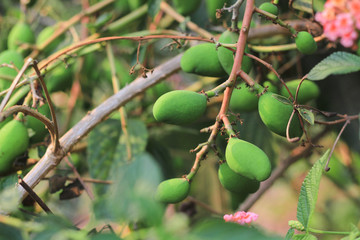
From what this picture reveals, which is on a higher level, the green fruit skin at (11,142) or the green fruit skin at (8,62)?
the green fruit skin at (8,62)

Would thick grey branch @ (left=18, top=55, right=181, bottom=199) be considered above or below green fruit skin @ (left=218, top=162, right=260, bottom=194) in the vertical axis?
above

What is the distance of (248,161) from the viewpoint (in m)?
0.47

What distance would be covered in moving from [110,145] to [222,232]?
519 mm

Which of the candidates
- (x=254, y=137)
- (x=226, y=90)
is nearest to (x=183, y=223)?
(x=226, y=90)

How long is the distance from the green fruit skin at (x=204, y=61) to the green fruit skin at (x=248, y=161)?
0.45ft

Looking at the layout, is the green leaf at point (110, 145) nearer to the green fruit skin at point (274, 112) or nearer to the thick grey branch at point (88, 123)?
the thick grey branch at point (88, 123)

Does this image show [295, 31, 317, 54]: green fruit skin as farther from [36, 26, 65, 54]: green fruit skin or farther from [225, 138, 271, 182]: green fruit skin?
[36, 26, 65, 54]: green fruit skin

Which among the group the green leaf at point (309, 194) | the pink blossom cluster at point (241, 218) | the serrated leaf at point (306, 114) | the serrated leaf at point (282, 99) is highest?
the serrated leaf at point (282, 99)

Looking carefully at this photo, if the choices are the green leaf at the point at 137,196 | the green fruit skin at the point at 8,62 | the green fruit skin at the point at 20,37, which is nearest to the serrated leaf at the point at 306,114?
the green leaf at the point at 137,196

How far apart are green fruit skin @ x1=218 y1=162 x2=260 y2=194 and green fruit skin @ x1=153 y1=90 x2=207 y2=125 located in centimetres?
7

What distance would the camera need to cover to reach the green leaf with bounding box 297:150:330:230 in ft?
1.57

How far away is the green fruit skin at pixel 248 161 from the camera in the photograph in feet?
1.53

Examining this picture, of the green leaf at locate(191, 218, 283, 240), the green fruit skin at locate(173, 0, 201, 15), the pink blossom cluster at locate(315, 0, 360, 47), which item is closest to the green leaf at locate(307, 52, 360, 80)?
the pink blossom cluster at locate(315, 0, 360, 47)

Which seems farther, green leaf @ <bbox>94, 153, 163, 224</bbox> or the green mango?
the green mango
